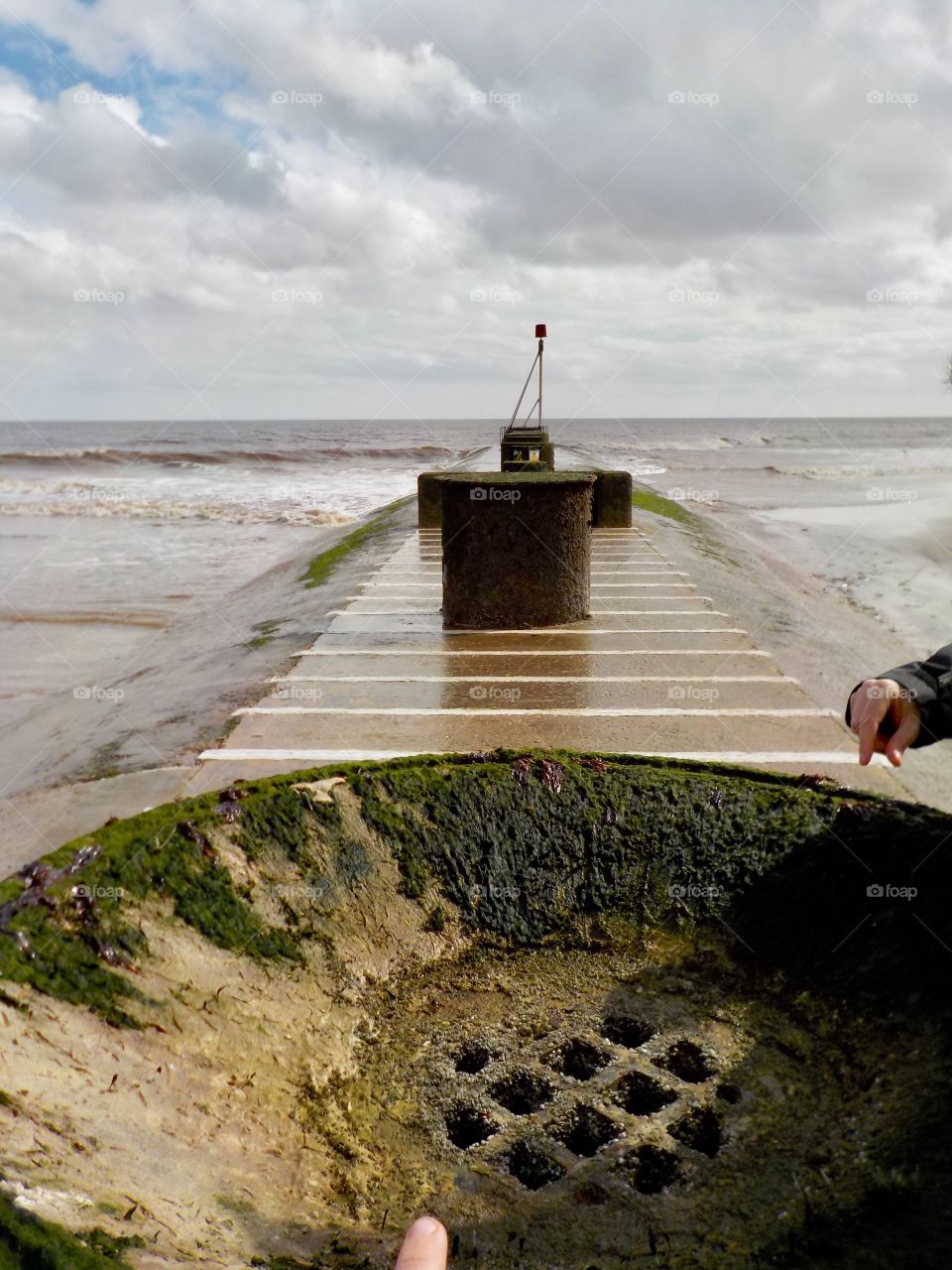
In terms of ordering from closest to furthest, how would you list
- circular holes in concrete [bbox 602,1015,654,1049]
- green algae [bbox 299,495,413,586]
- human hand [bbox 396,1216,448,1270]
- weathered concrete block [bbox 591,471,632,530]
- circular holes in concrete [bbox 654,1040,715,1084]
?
human hand [bbox 396,1216,448,1270], circular holes in concrete [bbox 654,1040,715,1084], circular holes in concrete [bbox 602,1015,654,1049], green algae [bbox 299,495,413,586], weathered concrete block [bbox 591,471,632,530]

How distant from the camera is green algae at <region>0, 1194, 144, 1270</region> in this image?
1.92m

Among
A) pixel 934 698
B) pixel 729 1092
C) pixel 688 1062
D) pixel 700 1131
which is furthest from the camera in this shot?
pixel 688 1062

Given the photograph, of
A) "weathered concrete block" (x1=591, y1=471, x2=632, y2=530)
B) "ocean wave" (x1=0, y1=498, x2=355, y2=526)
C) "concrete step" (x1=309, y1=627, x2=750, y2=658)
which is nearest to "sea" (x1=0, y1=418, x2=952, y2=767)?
"ocean wave" (x1=0, y1=498, x2=355, y2=526)

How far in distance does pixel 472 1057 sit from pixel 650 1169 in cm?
69

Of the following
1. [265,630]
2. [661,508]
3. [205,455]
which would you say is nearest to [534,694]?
[265,630]

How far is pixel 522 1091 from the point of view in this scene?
2.99m

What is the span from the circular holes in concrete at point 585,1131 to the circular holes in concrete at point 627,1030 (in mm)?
339

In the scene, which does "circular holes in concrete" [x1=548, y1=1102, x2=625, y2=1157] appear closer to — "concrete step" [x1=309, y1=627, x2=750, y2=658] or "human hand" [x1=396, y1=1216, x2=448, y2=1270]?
"human hand" [x1=396, y1=1216, x2=448, y2=1270]

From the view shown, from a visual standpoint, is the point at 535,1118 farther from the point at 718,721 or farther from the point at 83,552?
the point at 83,552

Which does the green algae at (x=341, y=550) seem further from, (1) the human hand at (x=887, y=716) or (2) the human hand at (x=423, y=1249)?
(2) the human hand at (x=423, y=1249)

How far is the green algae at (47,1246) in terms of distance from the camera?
1.92 meters

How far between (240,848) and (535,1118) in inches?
57.6

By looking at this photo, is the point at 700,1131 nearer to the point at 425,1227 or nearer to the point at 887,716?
the point at 887,716

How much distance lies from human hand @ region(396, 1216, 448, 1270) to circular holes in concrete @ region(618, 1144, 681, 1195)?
4.24 ft
